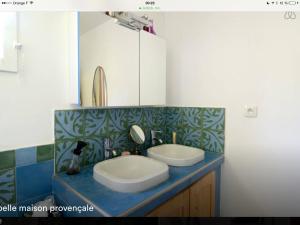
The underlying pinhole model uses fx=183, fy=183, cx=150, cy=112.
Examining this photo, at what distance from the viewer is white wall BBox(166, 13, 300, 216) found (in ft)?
3.86

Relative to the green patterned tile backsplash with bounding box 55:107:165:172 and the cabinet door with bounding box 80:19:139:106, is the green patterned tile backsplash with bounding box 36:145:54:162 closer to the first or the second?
the green patterned tile backsplash with bounding box 55:107:165:172

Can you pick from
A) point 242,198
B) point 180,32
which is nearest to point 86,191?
point 242,198

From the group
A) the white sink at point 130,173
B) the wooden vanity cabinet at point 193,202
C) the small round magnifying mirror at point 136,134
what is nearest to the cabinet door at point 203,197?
the wooden vanity cabinet at point 193,202

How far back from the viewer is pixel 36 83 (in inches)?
33.6

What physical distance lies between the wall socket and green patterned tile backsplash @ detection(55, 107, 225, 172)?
0.15 meters

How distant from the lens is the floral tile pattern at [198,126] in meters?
1.40

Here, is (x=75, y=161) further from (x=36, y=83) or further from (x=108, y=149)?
(x=36, y=83)

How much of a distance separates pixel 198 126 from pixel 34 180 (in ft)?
3.76

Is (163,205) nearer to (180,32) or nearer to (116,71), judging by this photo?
(116,71)

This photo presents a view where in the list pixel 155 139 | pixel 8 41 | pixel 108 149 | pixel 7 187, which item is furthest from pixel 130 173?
pixel 8 41

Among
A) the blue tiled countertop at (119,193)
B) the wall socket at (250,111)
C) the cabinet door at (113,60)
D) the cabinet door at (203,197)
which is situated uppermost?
the cabinet door at (113,60)

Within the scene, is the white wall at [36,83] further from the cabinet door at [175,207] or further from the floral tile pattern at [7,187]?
the cabinet door at [175,207]

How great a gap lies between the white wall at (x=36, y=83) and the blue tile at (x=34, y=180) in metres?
0.11
